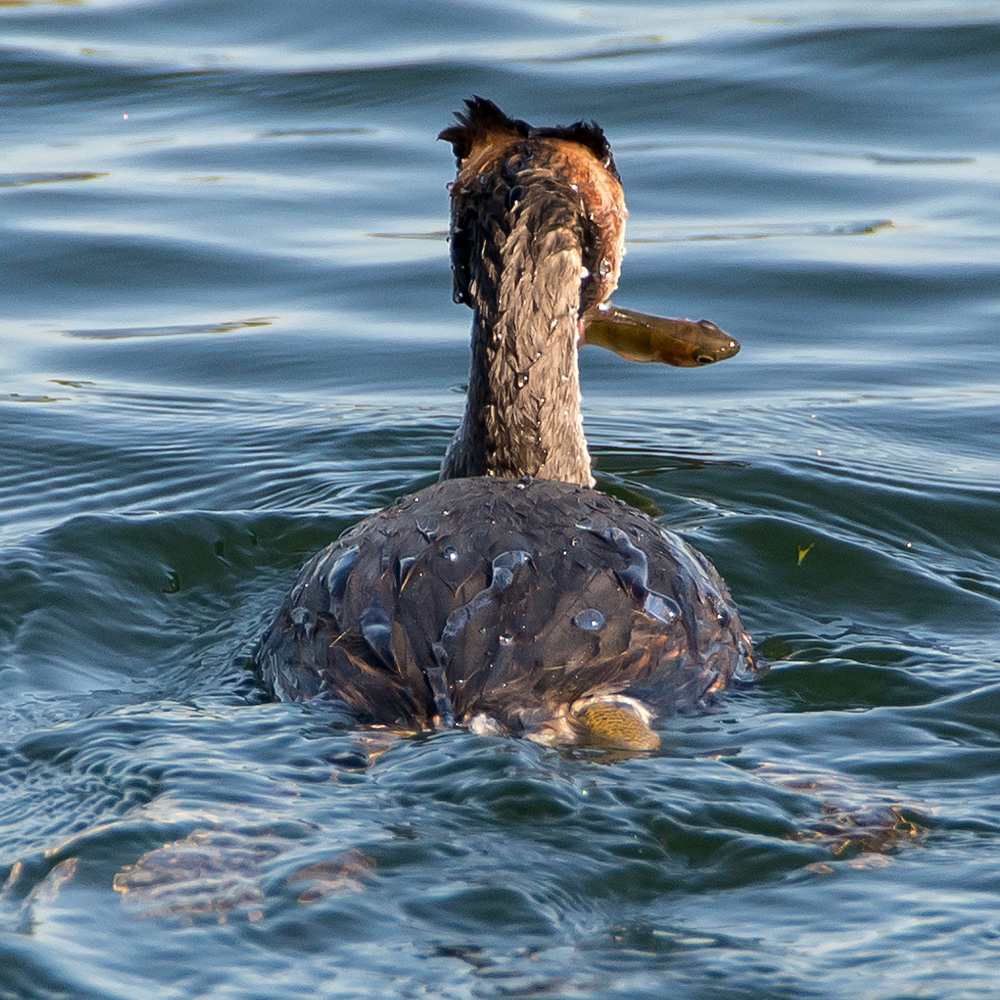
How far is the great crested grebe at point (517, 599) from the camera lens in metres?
4.12

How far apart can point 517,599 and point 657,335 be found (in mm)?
2212

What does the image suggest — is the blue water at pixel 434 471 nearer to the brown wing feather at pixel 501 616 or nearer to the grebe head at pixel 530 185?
the brown wing feather at pixel 501 616

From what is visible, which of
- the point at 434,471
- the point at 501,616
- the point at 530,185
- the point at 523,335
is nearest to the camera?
the point at 501,616

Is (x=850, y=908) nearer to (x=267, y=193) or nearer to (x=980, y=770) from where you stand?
(x=980, y=770)

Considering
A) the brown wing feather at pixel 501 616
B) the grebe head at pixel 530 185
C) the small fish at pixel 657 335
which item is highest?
the grebe head at pixel 530 185

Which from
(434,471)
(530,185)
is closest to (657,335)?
(530,185)

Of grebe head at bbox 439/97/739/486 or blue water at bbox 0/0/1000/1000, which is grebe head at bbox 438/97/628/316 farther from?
blue water at bbox 0/0/1000/1000

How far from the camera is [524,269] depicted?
5453 mm

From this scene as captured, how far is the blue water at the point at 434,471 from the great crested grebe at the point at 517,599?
15cm

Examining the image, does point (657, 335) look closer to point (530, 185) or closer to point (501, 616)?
point (530, 185)

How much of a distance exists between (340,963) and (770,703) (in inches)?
74.0

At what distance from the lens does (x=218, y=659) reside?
5.12 metres

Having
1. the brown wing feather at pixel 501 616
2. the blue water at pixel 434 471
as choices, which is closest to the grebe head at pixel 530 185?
the brown wing feather at pixel 501 616

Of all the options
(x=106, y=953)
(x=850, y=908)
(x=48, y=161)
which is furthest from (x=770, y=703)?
(x=48, y=161)
